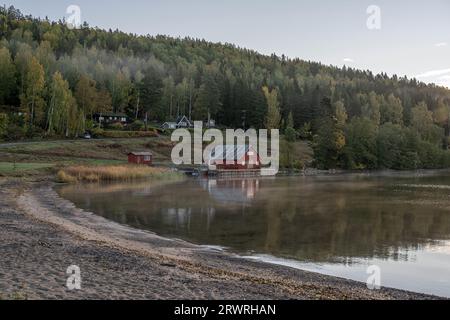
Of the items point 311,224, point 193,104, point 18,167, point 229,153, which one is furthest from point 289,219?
point 193,104

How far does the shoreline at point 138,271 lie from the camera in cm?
1151

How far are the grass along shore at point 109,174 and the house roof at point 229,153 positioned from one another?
42.6ft

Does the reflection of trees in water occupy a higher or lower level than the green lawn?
lower

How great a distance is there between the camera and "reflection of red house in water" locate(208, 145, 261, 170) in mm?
77338

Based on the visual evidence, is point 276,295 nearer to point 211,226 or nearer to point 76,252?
point 76,252

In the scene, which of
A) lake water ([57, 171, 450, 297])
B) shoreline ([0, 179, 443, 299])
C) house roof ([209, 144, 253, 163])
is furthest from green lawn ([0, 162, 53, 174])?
shoreline ([0, 179, 443, 299])

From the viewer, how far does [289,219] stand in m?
30.0

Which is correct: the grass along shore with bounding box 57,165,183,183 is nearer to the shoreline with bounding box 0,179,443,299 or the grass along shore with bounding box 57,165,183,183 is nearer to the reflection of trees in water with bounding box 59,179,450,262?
the reflection of trees in water with bounding box 59,179,450,262

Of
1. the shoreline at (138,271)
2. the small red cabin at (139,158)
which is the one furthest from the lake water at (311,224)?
the small red cabin at (139,158)

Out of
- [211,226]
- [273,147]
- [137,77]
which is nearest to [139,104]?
[137,77]

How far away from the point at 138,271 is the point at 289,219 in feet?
56.2

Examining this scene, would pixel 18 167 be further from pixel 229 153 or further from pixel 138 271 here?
pixel 138 271

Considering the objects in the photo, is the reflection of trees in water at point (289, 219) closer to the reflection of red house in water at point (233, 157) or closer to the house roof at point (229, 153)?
the reflection of red house in water at point (233, 157)
